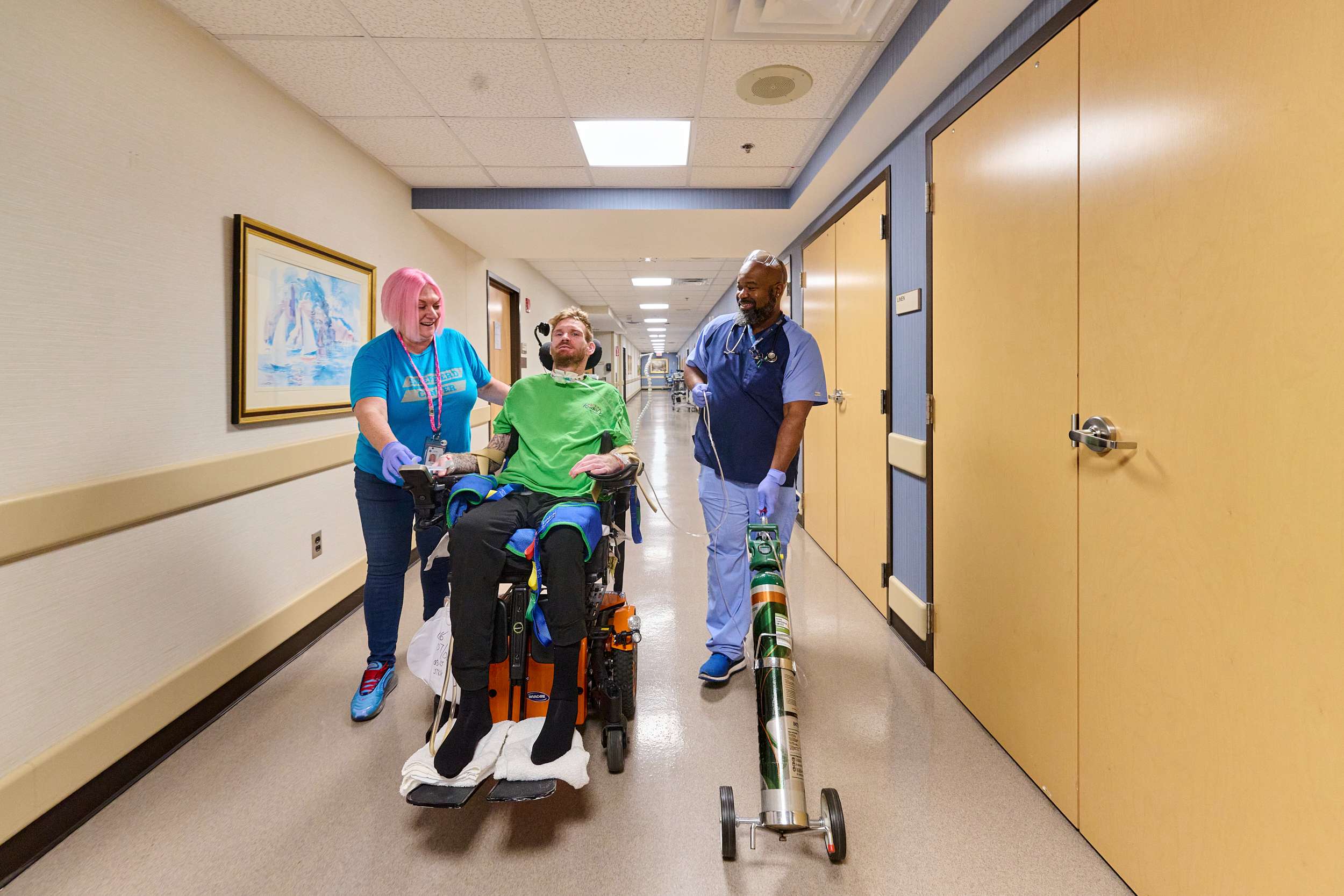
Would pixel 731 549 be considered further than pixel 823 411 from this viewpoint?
No

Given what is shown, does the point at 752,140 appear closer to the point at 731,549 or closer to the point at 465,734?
the point at 731,549

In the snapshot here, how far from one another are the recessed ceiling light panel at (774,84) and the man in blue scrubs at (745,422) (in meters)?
0.92

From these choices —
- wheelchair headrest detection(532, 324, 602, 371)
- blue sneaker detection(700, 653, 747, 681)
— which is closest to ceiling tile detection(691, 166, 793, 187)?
wheelchair headrest detection(532, 324, 602, 371)

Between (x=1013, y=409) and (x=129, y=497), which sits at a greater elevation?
(x=1013, y=409)

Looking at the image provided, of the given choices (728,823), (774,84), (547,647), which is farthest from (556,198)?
(728,823)

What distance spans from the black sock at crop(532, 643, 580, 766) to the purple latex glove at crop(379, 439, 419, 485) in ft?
2.52

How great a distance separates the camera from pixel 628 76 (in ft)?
8.07

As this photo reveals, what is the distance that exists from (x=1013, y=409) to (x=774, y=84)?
1.76 meters

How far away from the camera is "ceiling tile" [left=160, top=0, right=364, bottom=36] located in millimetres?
1949

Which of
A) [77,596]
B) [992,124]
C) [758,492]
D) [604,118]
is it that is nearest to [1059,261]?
[992,124]

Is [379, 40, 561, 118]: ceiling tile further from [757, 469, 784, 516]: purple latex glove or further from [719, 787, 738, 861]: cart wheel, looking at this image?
[719, 787, 738, 861]: cart wheel

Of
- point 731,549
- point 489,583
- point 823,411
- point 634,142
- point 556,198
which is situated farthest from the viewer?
point 823,411

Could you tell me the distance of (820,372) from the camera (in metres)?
2.09

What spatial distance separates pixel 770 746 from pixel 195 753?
1882 mm
